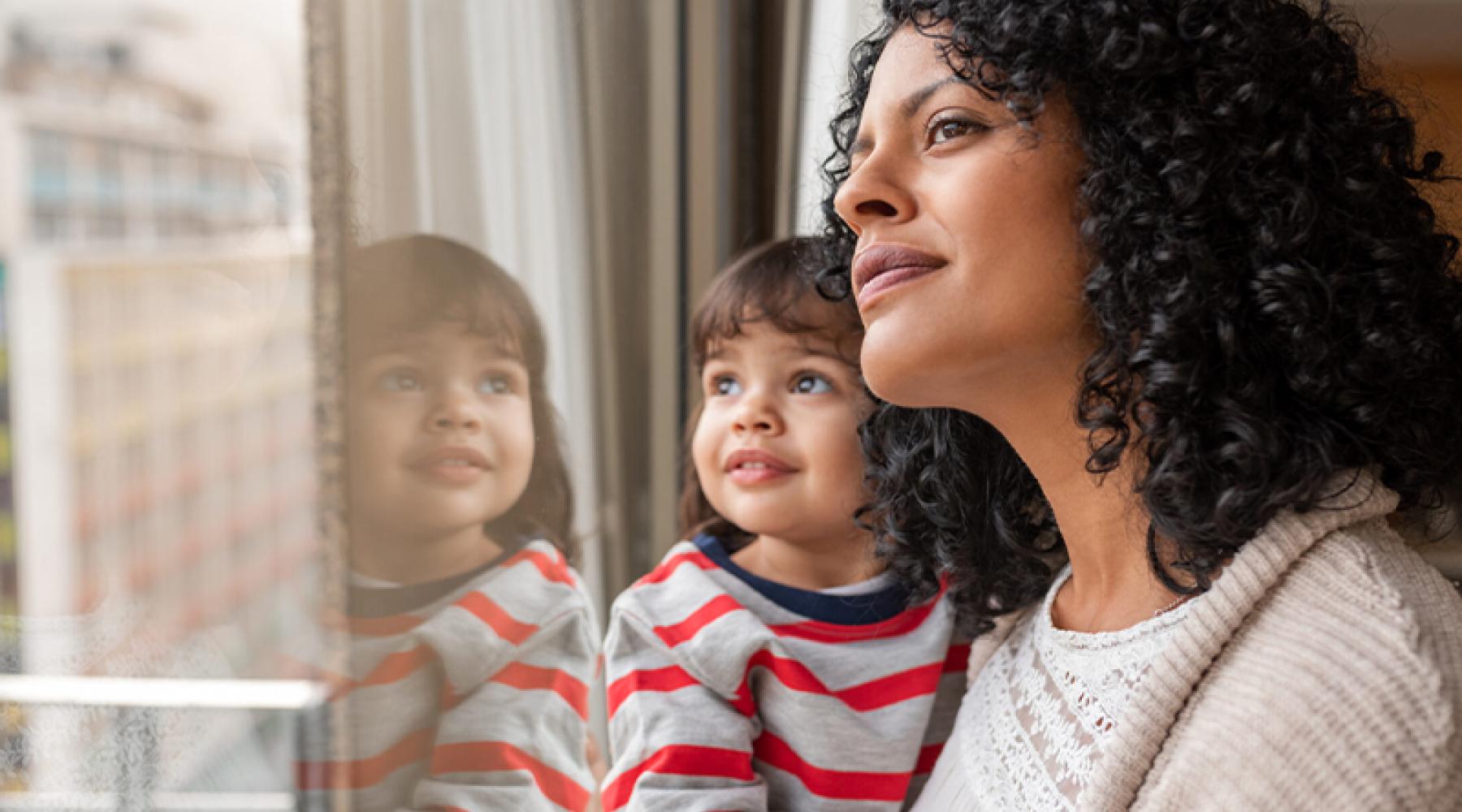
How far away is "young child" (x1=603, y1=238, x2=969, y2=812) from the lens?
41.1 inches

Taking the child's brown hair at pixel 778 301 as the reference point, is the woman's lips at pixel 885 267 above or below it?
above

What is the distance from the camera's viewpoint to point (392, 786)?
0.74 m

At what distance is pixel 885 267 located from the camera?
2.84ft

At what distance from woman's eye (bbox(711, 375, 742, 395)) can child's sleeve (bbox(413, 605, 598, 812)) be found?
26cm

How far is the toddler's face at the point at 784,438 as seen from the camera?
111 centimetres

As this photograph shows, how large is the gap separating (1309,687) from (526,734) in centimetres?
56

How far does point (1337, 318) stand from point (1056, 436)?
8.2 inches

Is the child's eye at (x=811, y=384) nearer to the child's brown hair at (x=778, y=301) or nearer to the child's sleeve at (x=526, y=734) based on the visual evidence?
the child's brown hair at (x=778, y=301)

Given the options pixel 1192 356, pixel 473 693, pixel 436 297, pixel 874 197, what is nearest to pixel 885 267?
pixel 874 197

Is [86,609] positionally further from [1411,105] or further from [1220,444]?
[1411,105]

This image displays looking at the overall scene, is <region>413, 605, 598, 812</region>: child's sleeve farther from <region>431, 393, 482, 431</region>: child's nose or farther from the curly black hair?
the curly black hair

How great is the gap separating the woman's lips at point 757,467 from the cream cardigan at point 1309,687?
45cm

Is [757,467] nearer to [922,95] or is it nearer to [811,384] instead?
[811,384]

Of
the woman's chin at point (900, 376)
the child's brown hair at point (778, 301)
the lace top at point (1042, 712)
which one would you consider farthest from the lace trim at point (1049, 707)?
the child's brown hair at point (778, 301)
